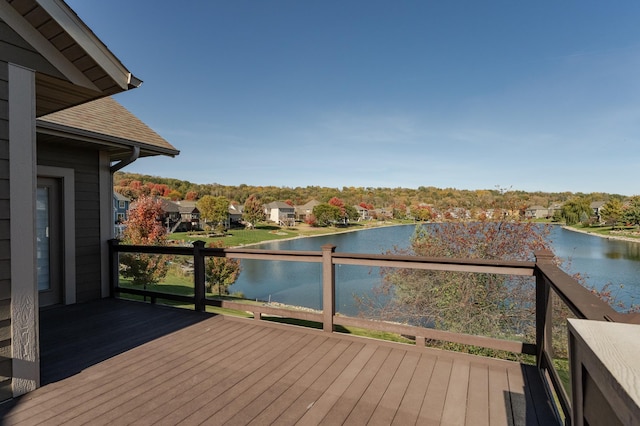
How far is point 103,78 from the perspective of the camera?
2854mm

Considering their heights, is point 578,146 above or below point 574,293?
above

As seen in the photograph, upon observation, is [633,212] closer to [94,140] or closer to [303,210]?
[303,210]

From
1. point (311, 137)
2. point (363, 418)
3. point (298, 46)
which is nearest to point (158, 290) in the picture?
point (363, 418)

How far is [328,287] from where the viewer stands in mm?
3637

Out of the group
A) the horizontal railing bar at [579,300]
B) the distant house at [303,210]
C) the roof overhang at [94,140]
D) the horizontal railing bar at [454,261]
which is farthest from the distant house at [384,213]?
the horizontal railing bar at [579,300]

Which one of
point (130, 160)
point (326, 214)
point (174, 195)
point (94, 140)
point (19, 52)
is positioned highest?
point (174, 195)

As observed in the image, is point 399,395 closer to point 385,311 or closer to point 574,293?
point 574,293

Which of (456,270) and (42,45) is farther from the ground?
(42,45)

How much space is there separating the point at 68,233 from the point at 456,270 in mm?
5004

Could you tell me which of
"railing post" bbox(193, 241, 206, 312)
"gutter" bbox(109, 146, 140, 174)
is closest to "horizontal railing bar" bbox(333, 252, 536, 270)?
"railing post" bbox(193, 241, 206, 312)

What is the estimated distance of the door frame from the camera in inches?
184

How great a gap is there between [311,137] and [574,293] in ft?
96.0

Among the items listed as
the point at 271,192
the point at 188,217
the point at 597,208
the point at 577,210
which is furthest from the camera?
the point at 271,192

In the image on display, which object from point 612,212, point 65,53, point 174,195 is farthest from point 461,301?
point 174,195
